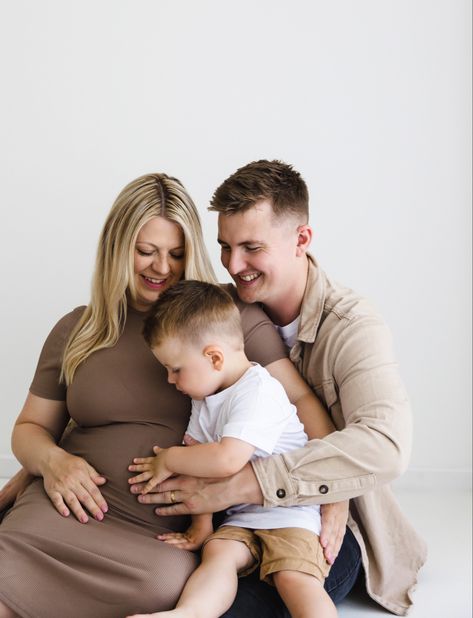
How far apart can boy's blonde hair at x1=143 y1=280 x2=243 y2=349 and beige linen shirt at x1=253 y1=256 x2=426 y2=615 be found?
12.8 inches

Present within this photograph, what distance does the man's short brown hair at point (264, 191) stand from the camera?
248 centimetres

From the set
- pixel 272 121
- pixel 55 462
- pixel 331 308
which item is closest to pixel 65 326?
pixel 55 462

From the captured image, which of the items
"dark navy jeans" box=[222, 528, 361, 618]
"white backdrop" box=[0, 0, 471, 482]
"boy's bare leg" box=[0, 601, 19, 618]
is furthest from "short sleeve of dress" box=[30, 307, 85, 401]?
"white backdrop" box=[0, 0, 471, 482]

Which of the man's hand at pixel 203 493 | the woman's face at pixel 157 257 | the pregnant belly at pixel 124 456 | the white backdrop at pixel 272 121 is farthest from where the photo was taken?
the white backdrop at pixel 272 121

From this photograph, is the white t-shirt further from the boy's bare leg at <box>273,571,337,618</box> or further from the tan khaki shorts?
the boy's bare leg at <box>273,571,337,618</box>

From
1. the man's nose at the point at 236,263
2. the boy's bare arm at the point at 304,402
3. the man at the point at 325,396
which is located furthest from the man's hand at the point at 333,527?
the man's nose at the point at 236,263

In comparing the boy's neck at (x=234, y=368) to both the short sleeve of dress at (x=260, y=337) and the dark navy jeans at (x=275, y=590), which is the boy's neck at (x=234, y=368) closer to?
the short sleeve of dress at (x=260, y=337)

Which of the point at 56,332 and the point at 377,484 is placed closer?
the point at 377,484

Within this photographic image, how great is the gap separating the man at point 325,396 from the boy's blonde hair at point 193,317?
0.29 meters

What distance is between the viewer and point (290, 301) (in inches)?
102

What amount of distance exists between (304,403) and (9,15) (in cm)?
230

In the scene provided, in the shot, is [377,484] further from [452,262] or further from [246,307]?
[452,262]

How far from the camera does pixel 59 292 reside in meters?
3.87

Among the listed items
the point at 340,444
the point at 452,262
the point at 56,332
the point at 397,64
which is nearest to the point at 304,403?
the point at 340,444
